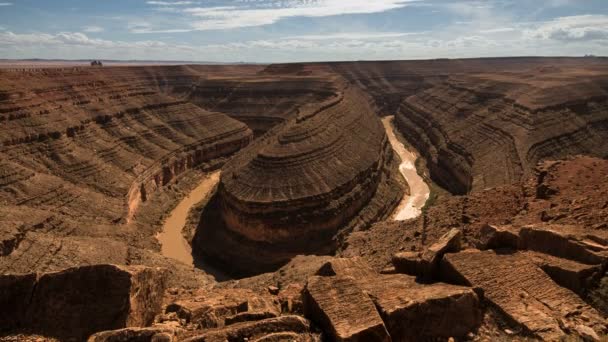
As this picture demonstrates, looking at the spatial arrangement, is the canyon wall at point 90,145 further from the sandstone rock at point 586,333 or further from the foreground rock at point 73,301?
the sandstone rock at point 586,333

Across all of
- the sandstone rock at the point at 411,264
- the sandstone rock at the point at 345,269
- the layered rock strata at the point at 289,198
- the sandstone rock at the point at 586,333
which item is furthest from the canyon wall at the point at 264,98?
the sandstone rock at the point at 586,333

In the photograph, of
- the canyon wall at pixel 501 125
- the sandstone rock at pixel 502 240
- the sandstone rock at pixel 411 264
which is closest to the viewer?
the sandstone rock at pixel 411 264

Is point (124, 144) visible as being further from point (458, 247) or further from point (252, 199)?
point (458, 247)

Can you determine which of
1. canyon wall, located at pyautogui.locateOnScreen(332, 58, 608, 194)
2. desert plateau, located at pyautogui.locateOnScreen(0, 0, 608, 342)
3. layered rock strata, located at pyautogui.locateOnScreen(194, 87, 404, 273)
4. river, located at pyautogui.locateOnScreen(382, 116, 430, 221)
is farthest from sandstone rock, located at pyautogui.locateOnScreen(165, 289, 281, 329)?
canyon wall, located at pyautogui.locateOnScreen(332, 58, 608, 194)

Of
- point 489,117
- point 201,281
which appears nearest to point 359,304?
point 201,281

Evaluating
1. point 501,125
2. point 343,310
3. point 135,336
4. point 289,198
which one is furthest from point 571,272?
point 501,125

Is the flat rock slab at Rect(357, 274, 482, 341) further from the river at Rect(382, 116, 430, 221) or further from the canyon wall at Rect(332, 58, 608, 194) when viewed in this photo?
the canyon wall at Rect(332, 58, 608, 194)

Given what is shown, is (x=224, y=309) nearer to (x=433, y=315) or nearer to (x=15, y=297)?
(x=15, y=297)
